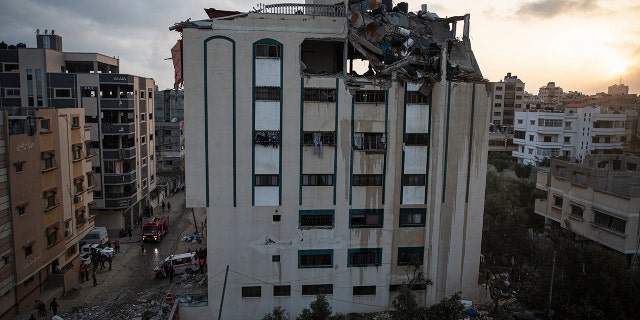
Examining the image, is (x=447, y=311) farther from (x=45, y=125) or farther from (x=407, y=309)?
(x=45, y=125)

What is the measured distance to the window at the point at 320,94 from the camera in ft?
77.7

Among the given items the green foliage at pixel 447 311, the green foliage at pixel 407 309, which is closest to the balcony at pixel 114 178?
the green foliage at pixel 407 309

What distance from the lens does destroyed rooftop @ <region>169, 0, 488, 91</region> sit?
23781mm

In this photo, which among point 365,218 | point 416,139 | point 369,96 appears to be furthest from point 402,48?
point 365,218

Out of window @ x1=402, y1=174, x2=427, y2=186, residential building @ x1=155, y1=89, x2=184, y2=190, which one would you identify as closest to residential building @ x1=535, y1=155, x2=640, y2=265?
window @ x1=402, y1=174, x2=427, y2=186

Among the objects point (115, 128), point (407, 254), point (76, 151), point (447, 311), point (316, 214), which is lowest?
point (447, 311)

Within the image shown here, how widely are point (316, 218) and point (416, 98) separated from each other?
839cm

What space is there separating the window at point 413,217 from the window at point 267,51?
35.1 feet

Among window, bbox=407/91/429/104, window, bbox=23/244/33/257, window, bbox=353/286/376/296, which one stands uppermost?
window, bbox=407/91/429/104

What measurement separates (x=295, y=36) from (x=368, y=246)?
11.8m

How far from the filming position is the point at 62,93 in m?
40.7

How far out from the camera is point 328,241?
24609 millimetres

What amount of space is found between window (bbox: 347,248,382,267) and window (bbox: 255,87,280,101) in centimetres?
931

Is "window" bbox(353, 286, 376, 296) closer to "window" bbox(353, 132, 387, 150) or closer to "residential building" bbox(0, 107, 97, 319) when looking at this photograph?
"window" bbox(353, 132, 387, 150)
